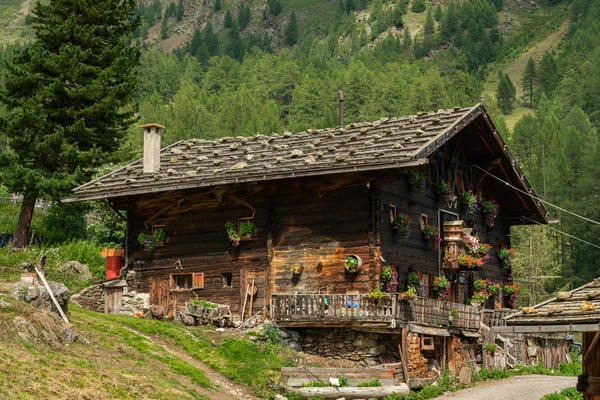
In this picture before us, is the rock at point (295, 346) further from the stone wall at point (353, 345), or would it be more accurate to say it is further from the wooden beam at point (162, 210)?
the wooden beam at point (162, 210)

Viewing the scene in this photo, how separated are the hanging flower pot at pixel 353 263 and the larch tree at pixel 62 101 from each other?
57.2ft

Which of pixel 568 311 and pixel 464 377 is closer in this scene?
pixel 568 311

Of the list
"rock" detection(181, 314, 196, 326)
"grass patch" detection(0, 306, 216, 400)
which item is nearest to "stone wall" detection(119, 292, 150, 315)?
"rock" detection(181, 314, 196, 326)

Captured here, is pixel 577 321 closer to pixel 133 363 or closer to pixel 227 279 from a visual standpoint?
pixel 133 363

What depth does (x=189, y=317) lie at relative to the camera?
33.2m

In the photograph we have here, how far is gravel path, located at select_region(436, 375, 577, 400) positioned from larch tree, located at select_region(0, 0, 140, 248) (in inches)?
859

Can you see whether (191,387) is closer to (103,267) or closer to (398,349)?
(398,349)

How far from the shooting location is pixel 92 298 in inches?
1457

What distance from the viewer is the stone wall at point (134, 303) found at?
36156 millimetres

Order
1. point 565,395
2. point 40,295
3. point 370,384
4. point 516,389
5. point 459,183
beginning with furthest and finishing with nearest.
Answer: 1. point 459,183
2. point 516,389
3. point 370,384
4. point 565,395
5. point 40,295

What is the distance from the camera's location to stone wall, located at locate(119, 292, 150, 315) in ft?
119

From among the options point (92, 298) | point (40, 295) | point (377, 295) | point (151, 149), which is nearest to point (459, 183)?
point (377, 295)

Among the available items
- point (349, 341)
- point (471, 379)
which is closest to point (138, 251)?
point (349, 341)

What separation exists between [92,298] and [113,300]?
40.3 inches
